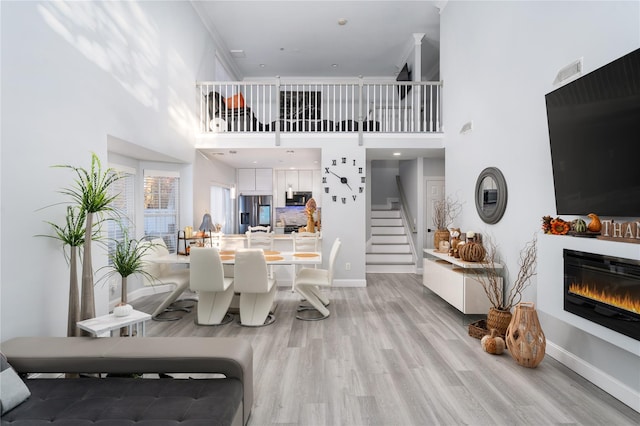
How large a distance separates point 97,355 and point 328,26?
6.83m

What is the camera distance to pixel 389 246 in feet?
24.8

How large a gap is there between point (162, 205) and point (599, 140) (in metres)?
5.69

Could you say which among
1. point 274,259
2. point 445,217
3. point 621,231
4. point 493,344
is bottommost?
point 493,344

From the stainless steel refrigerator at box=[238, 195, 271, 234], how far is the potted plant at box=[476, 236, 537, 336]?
599cm

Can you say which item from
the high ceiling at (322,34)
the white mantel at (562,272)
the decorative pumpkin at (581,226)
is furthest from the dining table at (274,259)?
the high ceiling at (322,34)

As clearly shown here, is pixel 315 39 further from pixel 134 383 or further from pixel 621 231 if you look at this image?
pixel 134 383

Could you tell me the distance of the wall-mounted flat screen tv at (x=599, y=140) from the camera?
2.06 metres

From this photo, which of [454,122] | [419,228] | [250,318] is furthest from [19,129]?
[419,228]

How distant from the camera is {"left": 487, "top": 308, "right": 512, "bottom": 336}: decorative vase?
322 cm

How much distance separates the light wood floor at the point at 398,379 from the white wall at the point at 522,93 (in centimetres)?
48

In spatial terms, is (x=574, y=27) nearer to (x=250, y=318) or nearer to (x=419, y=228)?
(x=250, y=318)

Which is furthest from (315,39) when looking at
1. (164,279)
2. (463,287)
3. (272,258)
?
(463,287)

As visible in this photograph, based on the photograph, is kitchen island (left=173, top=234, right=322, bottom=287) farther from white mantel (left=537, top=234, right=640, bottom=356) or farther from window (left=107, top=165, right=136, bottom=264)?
white mantel (left=537, top=234, right=640, bottom=356)

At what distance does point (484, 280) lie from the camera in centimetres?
380
